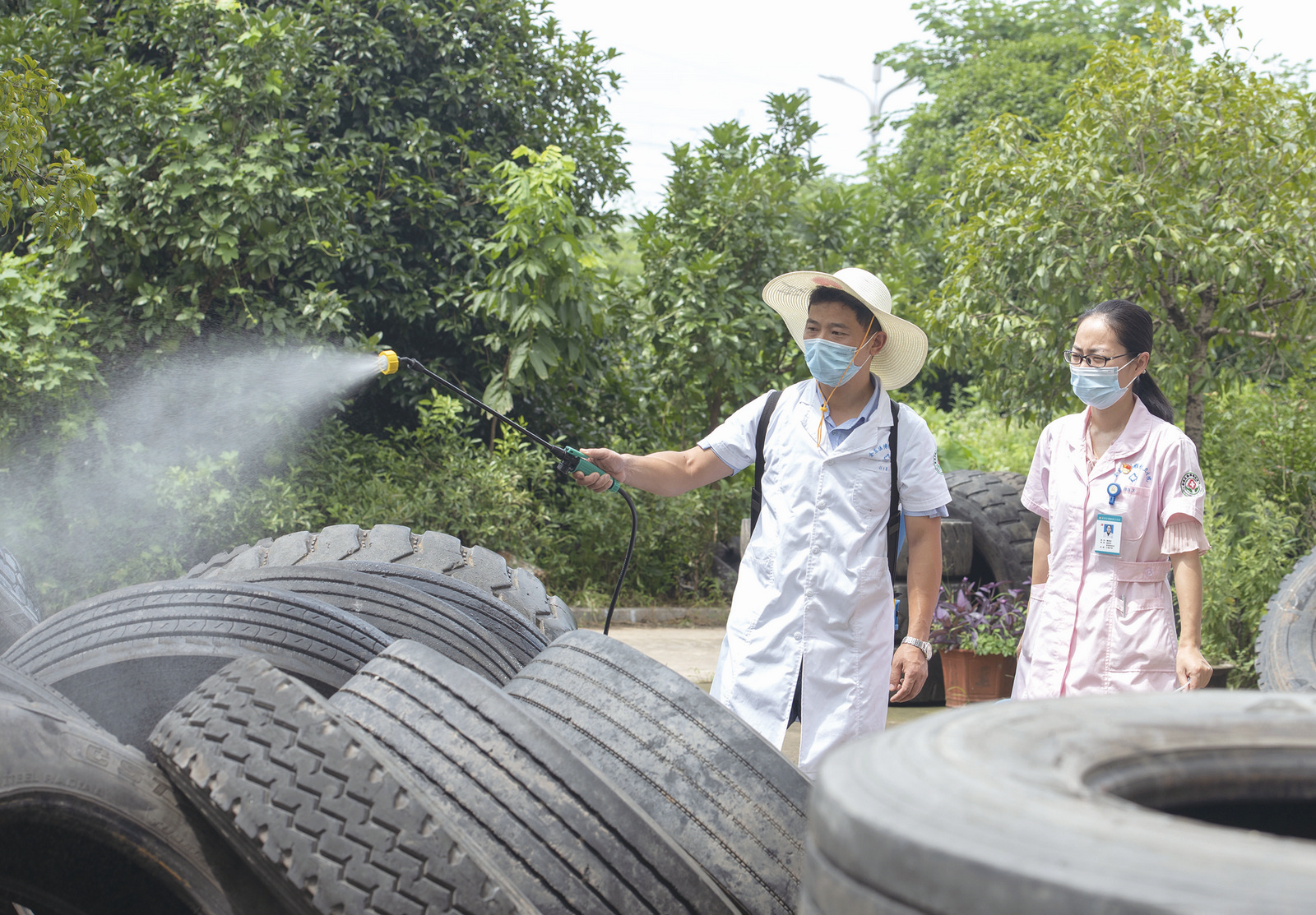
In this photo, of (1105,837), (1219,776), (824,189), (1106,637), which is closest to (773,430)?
(1106,637)

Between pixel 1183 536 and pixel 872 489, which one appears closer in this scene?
pixel 1183 536

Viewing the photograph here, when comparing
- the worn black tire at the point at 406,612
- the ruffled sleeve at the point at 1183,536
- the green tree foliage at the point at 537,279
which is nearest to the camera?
the ruffled sleeve at the point at 1183,536

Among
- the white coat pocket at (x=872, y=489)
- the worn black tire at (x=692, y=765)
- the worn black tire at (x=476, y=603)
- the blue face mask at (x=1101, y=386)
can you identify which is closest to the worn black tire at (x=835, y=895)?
the worn black tire at (x=692, y=765)

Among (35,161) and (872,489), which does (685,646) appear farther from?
(872,489)

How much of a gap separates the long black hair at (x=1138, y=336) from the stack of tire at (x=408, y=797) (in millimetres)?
1495

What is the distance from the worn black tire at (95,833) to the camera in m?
1.78

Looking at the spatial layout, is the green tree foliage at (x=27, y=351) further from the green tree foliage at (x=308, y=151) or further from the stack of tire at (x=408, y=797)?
the stack of tire at (x=408, y=797)

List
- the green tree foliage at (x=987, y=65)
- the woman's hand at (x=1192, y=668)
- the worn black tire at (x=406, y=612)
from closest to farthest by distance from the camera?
the woman's hand at (x=1192, y=668)
the worn black tire at (x=406, y=612)
the green tree foliage at (x=987, y=65)

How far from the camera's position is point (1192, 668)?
2.57 metres

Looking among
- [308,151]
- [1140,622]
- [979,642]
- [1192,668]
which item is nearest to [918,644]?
[1140,622]

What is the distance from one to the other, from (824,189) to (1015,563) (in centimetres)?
520

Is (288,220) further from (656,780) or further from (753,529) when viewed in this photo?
(656,780)

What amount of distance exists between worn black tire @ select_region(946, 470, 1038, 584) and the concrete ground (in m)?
0.87

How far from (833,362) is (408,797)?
170cm
